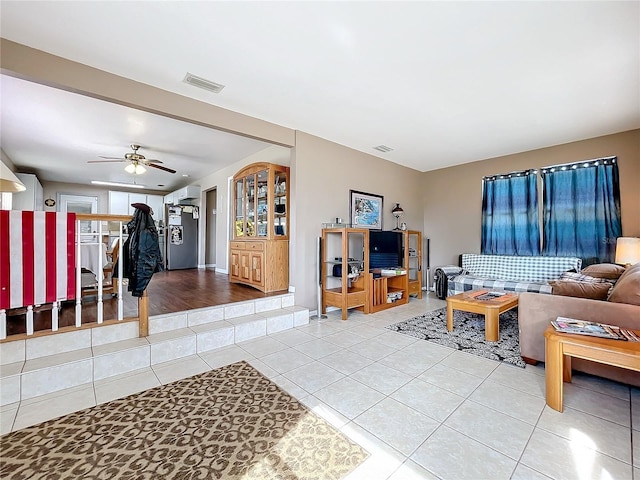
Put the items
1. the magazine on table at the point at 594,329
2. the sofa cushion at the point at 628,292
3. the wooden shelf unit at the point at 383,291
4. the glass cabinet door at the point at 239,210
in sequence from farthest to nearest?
the glass cabinet door at the point at 239,210
the wooden shelf unit at the point at 383,291
the sofa cushion at the point at 628,292
the magazine on table at the point at 594,329

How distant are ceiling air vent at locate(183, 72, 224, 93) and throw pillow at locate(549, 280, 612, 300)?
3.77 m

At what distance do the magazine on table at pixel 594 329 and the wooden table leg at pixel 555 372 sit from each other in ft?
0.43

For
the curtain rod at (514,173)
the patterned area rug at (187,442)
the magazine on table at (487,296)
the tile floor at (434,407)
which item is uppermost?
the curtain rod at (514,173)

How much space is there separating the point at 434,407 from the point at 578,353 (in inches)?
39.0

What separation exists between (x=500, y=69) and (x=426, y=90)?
0.66 metres

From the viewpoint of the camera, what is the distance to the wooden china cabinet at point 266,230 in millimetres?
4273

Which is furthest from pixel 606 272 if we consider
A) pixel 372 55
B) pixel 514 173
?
pixel 372 55

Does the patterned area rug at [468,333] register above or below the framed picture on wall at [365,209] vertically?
below

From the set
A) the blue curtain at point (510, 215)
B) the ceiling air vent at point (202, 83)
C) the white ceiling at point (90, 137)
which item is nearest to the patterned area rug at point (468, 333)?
the blue curtain at point (510, 215)

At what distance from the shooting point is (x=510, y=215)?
5020 millimetres

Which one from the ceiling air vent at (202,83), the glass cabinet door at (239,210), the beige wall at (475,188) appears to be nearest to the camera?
the ceiling air vent at (202,83)

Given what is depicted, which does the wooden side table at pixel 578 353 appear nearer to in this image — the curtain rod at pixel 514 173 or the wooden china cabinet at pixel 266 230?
the wooden china cabinet at pixel 266 230

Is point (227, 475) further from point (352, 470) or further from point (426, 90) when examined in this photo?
point (426, 90)

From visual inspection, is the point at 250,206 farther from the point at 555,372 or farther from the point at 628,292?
the point at 628,292
